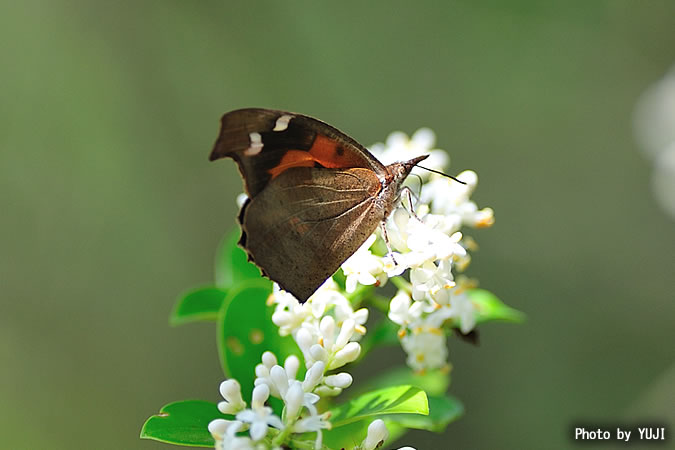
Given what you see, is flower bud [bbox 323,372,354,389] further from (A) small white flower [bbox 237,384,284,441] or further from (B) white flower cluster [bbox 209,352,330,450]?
(A) small white flower [bbox 237,384,284,441]

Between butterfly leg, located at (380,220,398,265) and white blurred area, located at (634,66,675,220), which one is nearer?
butterfly leg, located at (380,220,398,265)

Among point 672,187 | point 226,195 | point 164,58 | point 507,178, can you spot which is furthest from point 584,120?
point 164,58

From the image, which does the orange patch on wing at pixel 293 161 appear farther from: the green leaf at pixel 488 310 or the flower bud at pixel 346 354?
the green leaf at pixel 488 310

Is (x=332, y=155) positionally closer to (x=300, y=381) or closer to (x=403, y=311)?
(x=403, y=311)

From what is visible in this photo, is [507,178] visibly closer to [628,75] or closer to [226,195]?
[628,75]

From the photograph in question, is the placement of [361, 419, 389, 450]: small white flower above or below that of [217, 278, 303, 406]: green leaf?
below

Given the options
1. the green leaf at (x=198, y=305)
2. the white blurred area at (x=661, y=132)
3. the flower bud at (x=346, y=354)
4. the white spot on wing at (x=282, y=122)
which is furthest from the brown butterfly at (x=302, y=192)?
the white blurred area at (x=661, y=132)

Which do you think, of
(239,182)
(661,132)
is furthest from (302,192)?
(239,182)

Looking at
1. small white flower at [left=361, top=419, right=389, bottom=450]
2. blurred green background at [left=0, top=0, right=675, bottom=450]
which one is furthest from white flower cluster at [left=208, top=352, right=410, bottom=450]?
blurred green background at [left=0, top=0, right=675, bottom=450]

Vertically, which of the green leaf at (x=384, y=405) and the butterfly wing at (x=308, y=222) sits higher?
the butterfly wing at (x=308, y=222)
